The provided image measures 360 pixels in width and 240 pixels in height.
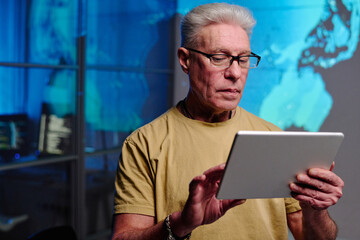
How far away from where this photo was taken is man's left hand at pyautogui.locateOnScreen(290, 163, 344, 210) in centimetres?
103

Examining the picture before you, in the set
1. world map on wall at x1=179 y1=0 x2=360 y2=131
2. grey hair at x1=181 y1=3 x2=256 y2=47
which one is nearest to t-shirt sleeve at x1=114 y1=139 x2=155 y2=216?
grey hair at x1=181 y1=3 x2=256 y2=47

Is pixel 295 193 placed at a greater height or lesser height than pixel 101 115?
greater

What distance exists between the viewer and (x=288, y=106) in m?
4.09

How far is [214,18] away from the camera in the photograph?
125 cm

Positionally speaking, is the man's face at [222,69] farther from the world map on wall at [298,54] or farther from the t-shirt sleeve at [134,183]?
the world map on wall at [298,54]

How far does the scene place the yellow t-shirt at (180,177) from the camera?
48.6 inches

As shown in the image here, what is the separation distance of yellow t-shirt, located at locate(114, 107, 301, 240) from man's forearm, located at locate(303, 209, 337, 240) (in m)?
0.07

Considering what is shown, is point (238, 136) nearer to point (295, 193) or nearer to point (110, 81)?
point (295, 193)

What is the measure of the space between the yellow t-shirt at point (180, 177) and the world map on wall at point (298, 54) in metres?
2.77

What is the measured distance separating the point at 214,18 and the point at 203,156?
43 centimetres

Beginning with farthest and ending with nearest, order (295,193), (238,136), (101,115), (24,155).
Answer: (101,115) < (24,155) < (295,193) < (238,136)

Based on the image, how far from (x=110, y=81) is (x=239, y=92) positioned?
266cm

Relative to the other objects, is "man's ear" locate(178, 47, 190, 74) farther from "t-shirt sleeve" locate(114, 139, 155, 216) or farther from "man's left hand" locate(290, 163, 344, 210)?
"man's left hand" locate(290, 163, 344, 210)

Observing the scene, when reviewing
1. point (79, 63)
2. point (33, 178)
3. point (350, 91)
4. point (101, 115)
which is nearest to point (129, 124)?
point (101, 115)
